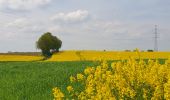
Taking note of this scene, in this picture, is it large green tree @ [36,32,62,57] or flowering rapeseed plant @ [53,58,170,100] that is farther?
large green tree @ [36,32,62,57]

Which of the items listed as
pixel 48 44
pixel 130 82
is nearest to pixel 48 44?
pixel 48 44

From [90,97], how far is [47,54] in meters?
67.5

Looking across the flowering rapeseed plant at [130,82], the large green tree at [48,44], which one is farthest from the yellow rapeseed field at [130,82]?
the large green tree at [48,44]

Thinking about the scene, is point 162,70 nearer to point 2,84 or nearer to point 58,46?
point 2,84

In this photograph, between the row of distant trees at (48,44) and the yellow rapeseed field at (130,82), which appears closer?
the yellow rapeseed field at (130,82)

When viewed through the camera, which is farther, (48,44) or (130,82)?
(48,44)

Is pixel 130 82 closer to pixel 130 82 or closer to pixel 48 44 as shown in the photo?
pixel 130 82

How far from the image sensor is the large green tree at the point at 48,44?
246 ft

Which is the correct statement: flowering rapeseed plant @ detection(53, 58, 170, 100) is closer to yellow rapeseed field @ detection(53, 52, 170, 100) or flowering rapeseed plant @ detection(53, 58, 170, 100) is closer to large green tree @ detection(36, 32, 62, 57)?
yellow rapeseed field @ detection(53, 52, 170, 100)

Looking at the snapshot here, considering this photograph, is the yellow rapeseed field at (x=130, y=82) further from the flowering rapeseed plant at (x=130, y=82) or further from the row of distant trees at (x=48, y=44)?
the row of distant trees at (x=48, y=44)

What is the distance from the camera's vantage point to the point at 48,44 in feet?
247

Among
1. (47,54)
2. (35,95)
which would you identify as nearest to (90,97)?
(35,95)

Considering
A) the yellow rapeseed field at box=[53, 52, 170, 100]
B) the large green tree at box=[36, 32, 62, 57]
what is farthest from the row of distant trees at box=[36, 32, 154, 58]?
the yellow rapeseed field at box=[53, 52, 170, 100]

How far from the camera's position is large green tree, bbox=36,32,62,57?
75.1m
